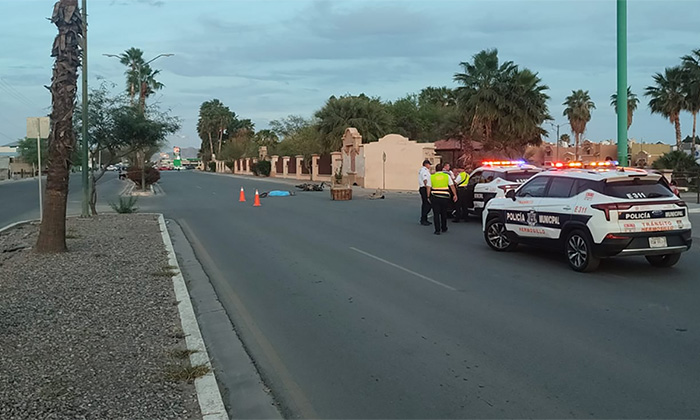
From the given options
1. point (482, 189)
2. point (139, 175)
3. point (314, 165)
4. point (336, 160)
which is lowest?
point (482, 189)

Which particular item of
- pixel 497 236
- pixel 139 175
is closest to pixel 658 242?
pixel 497 236

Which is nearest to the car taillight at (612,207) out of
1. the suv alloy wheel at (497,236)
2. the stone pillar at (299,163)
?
the suv alloy wheel at (497,236)

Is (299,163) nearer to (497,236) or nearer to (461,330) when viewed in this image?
(497,236)

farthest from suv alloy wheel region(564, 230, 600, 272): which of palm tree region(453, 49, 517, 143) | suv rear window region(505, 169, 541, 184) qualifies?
palm tree region(453, 49, 517, 143)

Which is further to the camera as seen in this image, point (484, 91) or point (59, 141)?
point (484, 91)

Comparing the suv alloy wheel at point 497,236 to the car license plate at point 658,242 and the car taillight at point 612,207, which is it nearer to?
the car taillight at point 612,207

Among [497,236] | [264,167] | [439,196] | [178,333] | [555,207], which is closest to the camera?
[178,333]

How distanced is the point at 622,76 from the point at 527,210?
7.85m

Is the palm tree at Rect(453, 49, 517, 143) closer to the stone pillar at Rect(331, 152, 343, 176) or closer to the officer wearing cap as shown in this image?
the stone pillar at Rect(331, 152, 343, 176)

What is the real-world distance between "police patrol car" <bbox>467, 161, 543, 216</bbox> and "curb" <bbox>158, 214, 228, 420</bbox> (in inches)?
391

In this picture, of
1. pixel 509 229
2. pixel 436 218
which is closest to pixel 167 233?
pixel 436 218

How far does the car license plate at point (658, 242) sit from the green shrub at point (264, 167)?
65261mm

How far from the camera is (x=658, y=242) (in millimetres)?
9703

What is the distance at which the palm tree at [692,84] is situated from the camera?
44188 millimetres
